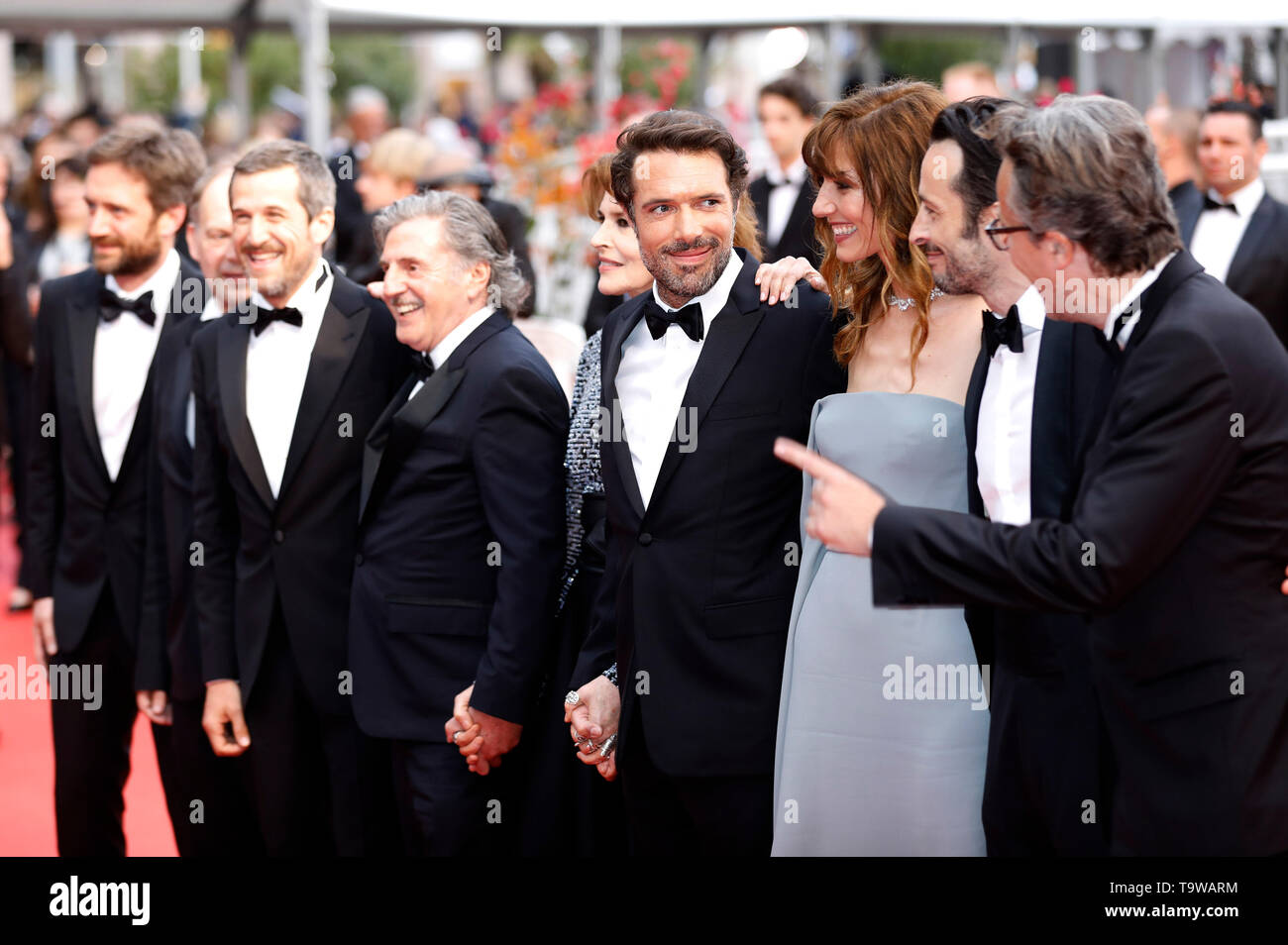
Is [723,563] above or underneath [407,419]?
underneath

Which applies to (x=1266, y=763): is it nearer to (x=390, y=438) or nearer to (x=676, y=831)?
(x=676, y=831)

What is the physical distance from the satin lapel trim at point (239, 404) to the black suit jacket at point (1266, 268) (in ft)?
13.7

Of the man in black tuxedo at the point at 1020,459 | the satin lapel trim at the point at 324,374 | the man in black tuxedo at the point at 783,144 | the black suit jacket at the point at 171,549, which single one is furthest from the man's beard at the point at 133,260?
the man in black tuxedo at the point at 783,144

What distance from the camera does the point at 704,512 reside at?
2.85m

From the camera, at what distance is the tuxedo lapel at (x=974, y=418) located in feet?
8.47

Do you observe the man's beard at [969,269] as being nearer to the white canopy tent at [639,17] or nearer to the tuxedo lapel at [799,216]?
the tuxedo lapel at [799,216]

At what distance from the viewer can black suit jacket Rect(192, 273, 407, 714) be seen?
137 inches

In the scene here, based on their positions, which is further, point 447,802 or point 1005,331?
point 447,802

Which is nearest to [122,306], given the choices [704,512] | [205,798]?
[205,798]

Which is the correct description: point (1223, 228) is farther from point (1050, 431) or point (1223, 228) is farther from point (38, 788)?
point (38, 788)

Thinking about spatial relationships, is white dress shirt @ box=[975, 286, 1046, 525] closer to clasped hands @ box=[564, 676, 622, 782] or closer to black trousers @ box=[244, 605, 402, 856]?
clasped hands @ box=[564, 676, 622, 782]

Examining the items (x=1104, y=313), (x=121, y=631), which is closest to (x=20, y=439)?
(x=121, y=631)

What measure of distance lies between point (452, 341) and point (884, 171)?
1142 mm
